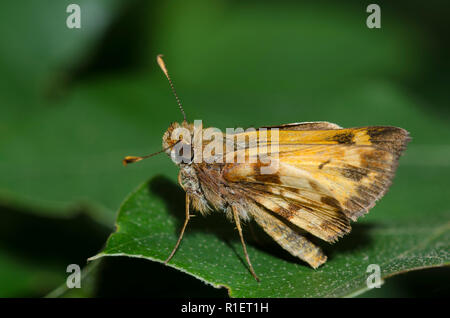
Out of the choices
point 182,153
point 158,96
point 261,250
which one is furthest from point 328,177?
Result: point 158,96

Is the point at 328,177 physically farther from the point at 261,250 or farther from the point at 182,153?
the point at 182,153

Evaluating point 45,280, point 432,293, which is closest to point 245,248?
point 432,293

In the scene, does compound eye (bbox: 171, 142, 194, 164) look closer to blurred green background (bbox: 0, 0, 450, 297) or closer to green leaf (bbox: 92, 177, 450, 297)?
green leaf (bbox: 92, 177, 450, 297)

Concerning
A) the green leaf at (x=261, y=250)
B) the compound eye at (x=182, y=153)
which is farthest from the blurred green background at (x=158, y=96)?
the compound eye at (x=182, y=153)

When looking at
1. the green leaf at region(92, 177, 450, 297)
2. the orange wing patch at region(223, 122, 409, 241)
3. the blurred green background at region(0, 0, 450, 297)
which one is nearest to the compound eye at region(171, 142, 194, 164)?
the orange wing patch at region(223, 122, 409, 241)

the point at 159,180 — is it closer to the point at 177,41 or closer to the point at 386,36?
the point at 177,41
